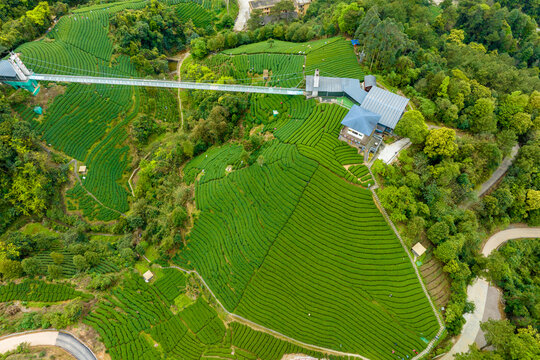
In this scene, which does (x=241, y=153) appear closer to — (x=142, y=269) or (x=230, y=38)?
(x=142, y=269)

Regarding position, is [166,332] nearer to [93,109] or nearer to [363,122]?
[363,122]

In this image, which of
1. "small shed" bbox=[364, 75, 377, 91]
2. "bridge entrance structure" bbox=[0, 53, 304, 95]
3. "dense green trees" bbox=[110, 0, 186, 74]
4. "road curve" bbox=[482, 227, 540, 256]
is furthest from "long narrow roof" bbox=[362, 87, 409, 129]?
"dense green trees" bbox=[110, 0, 186, 74]

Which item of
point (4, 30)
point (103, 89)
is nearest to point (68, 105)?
point (103, 89)

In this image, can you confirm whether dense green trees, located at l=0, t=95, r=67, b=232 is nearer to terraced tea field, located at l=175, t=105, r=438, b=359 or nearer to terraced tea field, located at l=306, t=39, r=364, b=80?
terraced tea field, located at l=175, t=105, r=438, b=359

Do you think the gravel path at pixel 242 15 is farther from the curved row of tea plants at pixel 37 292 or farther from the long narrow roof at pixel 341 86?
the curved row of tea plants at pixel 37 292

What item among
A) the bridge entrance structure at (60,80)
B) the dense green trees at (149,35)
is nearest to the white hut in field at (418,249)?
the bridge entrance structure at (60,80)

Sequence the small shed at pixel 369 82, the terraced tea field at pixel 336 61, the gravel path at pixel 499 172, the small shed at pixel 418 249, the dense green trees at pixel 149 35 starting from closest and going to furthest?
the small shed at pixel 418 249
the gravel path at pixel 499 172
the small shed at pixel 369 82
the terraced tea field at pixel 336 61
the dense green trees at pixel 149 35
